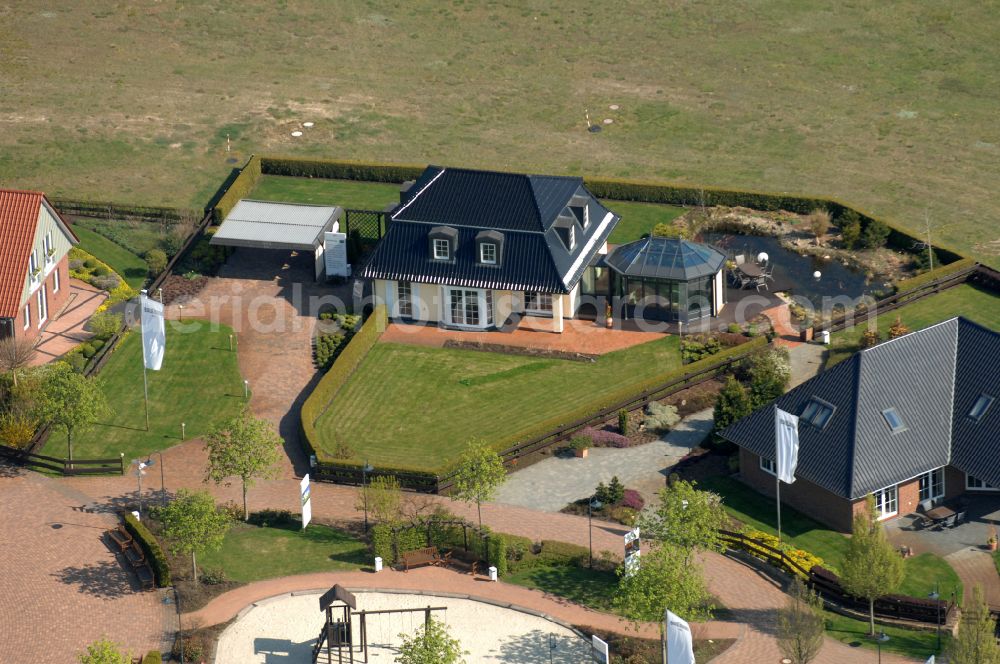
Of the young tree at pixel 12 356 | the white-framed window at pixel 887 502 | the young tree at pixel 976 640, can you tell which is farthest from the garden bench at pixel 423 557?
the young tree at pixel 12 356

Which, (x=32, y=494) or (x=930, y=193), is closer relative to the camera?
(x=32, y=494)

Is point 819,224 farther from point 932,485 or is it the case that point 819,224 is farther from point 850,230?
point 932,485

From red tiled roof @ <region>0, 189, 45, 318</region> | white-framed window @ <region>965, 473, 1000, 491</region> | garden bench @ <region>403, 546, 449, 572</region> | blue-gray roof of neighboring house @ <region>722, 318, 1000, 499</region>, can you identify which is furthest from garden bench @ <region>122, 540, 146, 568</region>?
white-framed window @ <region>965, 473, 1000, 491</region>

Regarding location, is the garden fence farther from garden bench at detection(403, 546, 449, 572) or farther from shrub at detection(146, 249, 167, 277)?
shrub at detection(146, 249, 167, 277)

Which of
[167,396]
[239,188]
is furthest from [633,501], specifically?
[239,188]

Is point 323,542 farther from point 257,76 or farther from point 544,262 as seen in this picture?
point 257,76

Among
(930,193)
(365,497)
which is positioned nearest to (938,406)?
(365,497)
